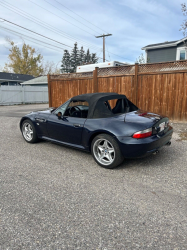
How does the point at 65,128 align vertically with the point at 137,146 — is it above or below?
above

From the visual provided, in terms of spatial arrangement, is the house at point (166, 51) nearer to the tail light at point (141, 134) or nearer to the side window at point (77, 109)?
the side window at point (77, 109)

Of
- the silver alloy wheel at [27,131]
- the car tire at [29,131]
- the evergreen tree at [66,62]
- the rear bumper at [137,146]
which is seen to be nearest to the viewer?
the rear bumper at [137,146]

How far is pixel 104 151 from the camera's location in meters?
3.74

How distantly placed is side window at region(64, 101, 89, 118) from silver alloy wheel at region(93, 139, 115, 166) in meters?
0.71

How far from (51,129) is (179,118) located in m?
5.33

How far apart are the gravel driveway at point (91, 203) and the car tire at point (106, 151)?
0.51ft

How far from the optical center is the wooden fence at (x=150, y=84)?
24.4ft

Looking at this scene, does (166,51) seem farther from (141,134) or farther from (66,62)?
(66,62)

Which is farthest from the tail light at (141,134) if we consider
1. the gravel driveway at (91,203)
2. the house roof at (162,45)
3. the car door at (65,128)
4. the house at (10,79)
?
the house at (10,79)

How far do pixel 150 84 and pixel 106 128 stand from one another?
5121 millimetres

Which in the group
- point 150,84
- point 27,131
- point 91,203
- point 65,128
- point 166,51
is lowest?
point 91,203

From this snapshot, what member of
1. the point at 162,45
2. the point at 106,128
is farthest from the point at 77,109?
the point at 162,45

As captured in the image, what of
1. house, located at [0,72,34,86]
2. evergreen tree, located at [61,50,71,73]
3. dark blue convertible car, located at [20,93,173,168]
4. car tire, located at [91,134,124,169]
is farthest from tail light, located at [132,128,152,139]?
evergreen tree, located at [61,50,71,73]

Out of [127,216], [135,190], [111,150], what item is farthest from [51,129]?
[127,216]
